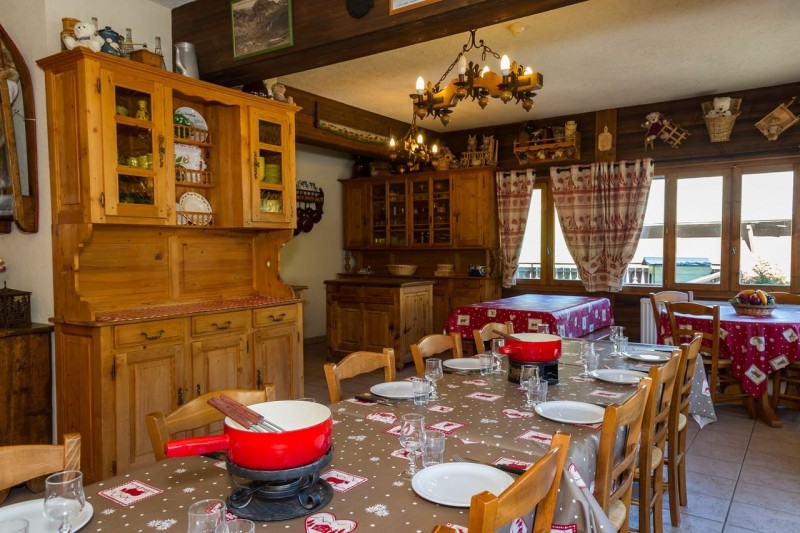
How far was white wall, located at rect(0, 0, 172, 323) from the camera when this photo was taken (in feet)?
9.96

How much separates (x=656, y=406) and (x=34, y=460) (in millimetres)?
1902

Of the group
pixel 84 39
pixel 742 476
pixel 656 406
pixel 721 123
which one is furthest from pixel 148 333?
pixel 721 123

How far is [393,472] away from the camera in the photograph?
1.35 meters

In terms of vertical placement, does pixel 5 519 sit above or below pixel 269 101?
below

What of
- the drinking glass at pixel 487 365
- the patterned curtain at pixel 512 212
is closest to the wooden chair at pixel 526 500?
the drinking glass at pixel 487 365

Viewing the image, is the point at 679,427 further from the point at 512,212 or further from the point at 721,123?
the point at 512,212

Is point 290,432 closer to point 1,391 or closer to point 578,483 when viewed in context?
point 578,483

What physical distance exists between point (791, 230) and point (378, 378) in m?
4.41

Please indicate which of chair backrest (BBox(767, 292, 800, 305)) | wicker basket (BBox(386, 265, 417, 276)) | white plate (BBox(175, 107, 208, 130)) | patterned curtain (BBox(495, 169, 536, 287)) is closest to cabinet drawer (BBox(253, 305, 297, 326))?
white plate (BBox(175, 107, 208, 130))

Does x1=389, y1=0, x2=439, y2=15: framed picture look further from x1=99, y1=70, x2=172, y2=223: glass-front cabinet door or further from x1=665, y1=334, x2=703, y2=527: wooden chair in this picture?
x1=665, y1=334, x2=703, y2=527: wooden chair

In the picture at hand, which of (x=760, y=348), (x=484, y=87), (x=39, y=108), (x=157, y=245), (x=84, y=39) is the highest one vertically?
(x=84, y=39)

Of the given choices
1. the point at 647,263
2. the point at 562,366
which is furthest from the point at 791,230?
the point at 562,366

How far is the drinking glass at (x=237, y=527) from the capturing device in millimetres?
957

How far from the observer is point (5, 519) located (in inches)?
43.4
